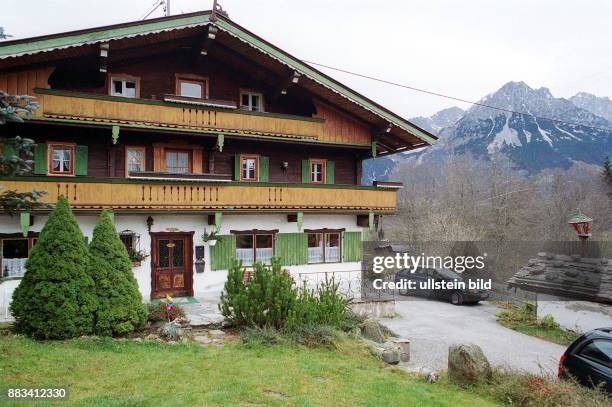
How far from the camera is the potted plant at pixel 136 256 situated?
15109mm

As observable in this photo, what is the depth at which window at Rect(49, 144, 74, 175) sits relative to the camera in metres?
15.1

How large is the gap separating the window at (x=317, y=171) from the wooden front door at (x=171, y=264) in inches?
237

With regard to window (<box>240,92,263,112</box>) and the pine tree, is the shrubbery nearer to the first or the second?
window (<box>240,92,263,112</box>)

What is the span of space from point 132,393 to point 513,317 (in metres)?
14.9

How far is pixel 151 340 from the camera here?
33.1 ft

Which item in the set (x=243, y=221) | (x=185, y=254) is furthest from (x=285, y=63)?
(x=185, y=254)

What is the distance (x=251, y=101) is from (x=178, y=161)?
4250 millimetres

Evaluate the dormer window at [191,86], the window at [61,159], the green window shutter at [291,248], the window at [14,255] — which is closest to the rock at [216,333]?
the green window shutter at [291,248]

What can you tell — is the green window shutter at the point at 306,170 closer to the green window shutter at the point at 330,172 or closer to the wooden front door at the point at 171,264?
the green window shutter at the point at 330,172

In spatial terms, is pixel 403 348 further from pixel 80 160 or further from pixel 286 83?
pixel 80 160

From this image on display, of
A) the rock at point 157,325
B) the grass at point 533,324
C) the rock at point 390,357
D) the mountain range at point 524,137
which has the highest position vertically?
the mountain range at point 524,137

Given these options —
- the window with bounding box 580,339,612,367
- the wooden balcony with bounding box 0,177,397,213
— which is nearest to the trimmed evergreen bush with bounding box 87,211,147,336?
the wooden balcony with bounding box 0,177,397,213

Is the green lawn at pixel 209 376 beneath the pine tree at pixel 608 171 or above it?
beneath

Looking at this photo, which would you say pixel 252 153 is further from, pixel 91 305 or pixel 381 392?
pixel 381 392
